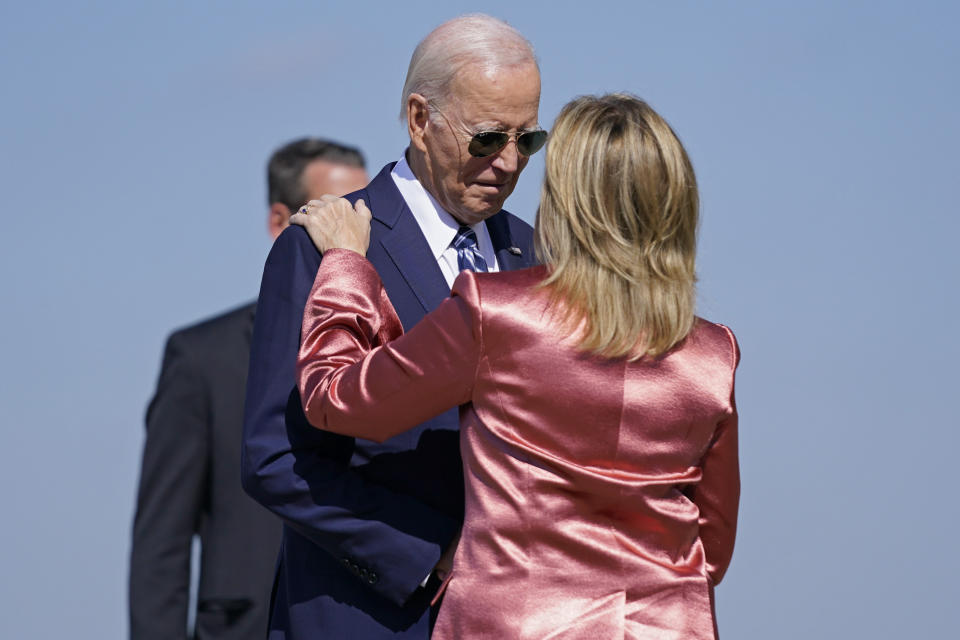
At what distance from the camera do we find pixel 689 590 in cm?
315

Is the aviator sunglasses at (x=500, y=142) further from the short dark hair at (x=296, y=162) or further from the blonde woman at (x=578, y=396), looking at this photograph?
the short dark hair at (x=296, y=162)

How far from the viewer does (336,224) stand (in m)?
3.55

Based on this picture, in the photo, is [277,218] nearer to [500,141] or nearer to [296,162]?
[296,162]

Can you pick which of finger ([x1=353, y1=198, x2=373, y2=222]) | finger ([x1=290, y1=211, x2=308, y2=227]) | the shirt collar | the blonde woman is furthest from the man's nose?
the blonde woman

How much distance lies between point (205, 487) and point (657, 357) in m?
2.13

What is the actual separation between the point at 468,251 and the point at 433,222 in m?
0.12

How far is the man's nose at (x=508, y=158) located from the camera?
12.4 ft

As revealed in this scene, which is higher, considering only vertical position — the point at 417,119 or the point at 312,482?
the point at 417,119

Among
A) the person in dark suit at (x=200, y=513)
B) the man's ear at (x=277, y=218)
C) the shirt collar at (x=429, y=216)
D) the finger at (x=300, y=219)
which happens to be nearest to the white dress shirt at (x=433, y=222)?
the shirt collar at (x=429, y=216)

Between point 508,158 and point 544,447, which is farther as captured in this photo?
point 508,158

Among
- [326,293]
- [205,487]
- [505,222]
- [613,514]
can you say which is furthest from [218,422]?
[613,514]

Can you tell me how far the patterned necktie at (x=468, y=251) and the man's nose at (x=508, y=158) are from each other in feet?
0.64

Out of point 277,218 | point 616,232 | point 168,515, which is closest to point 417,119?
point 616,232

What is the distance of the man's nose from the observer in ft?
12.4
